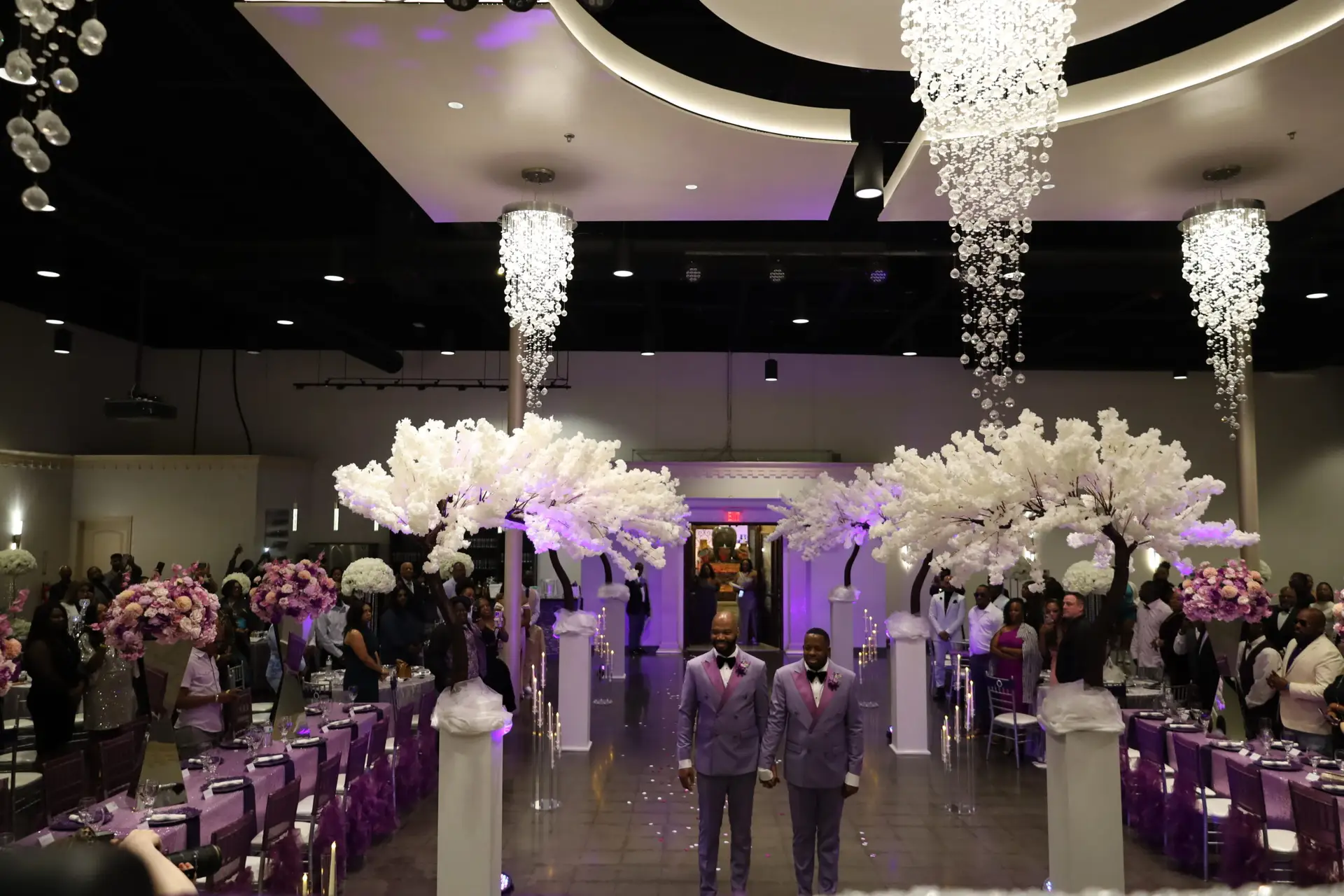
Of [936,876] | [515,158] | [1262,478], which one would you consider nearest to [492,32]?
[515,158]

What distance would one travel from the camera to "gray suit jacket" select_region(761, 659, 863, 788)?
5176 millimetres

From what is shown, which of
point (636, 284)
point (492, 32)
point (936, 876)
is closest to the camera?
point (492, 32)

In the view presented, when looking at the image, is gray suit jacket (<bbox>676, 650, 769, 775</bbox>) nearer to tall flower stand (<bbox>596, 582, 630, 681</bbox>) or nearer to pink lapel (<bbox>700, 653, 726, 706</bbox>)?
pink lapel (<bbox>700, 653, 726, 706</bbox>)

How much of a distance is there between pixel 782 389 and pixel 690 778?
13505mm

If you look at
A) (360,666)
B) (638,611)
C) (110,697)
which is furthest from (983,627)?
(110,697)

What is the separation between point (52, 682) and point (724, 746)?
17.0 feet

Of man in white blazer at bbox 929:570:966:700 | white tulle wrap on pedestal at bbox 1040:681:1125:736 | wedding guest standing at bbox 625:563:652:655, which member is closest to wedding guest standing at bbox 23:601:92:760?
white tulle wrap on pedestal at bbox 1040:681:1125:736

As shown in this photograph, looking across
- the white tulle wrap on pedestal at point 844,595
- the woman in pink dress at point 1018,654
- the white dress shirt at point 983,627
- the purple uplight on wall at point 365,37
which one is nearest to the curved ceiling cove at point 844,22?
the purple uplight on wall at point 365,37

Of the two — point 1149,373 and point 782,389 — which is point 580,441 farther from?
point 1149,373

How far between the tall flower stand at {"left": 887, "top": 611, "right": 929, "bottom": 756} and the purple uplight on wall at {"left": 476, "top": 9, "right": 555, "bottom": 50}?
21.6 ft

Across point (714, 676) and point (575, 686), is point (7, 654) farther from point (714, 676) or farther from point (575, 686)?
point (575, 686)

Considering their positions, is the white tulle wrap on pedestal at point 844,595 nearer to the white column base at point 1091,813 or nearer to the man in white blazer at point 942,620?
the man in white blazer at point 942,620

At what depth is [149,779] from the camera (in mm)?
4863

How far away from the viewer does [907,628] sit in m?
9.80
